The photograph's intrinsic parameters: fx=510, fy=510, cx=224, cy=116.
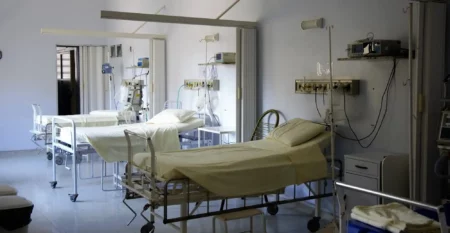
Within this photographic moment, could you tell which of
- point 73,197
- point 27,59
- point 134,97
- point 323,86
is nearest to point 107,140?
point 73,197

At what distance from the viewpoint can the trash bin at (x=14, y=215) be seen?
400 cm

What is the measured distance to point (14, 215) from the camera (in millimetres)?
4027

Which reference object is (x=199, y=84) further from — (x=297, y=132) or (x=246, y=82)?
(x=297, y=132)

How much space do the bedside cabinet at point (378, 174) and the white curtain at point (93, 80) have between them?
25.5 feet

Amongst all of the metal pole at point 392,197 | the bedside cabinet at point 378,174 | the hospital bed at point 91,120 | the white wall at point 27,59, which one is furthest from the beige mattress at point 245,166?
the white wall at point 27,59

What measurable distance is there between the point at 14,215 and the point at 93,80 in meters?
7.63

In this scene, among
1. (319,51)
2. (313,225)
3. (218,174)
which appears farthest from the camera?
(319,51)

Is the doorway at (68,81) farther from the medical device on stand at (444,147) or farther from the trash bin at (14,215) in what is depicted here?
the medical device on stand at (444,147)

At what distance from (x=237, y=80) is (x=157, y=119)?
63.7 inches

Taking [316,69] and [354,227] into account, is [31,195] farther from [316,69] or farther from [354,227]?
[354,227]

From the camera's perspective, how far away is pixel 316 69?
18.9 feet

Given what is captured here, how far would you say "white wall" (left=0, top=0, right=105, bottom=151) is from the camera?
33.1 feet

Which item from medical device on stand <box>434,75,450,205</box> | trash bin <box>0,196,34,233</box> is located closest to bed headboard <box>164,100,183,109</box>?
trash bin <box>0,196,34,233</box>

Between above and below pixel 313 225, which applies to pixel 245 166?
above
